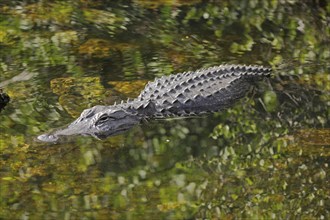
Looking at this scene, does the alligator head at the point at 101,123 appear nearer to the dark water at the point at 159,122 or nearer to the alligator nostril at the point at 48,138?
the alligator nostril at the point at 48,138

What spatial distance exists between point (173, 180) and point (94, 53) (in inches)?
137

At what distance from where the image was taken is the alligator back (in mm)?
8102

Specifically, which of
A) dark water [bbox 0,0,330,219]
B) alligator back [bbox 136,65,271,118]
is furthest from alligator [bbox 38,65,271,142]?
dark water [bbox 0,0,330,219]

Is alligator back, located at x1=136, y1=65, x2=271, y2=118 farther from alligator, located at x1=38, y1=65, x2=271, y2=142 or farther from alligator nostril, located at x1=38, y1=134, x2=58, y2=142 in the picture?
alligator nostril, located at x1=38, y1=134, x2=58, y2=142

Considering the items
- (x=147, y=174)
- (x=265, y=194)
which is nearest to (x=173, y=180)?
(x=147, y=174)

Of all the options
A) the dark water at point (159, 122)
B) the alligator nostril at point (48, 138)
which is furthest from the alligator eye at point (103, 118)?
the alligator nostril at point (48, 138)

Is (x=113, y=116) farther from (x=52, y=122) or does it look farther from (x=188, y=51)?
(x=188, y=51)

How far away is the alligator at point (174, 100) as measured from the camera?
24.6 ft

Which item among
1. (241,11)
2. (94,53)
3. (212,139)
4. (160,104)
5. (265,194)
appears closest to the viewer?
(265,194)

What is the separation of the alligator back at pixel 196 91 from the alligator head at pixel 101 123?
12.6 inches

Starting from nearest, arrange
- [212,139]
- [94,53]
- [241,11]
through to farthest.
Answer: [212,139]
[94,53]
[241,11]

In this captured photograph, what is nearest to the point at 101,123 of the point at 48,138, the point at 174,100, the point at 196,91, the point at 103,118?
the point at 103,118

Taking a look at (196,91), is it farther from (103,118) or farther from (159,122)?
(103,118)

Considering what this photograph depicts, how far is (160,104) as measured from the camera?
8.07 meters
